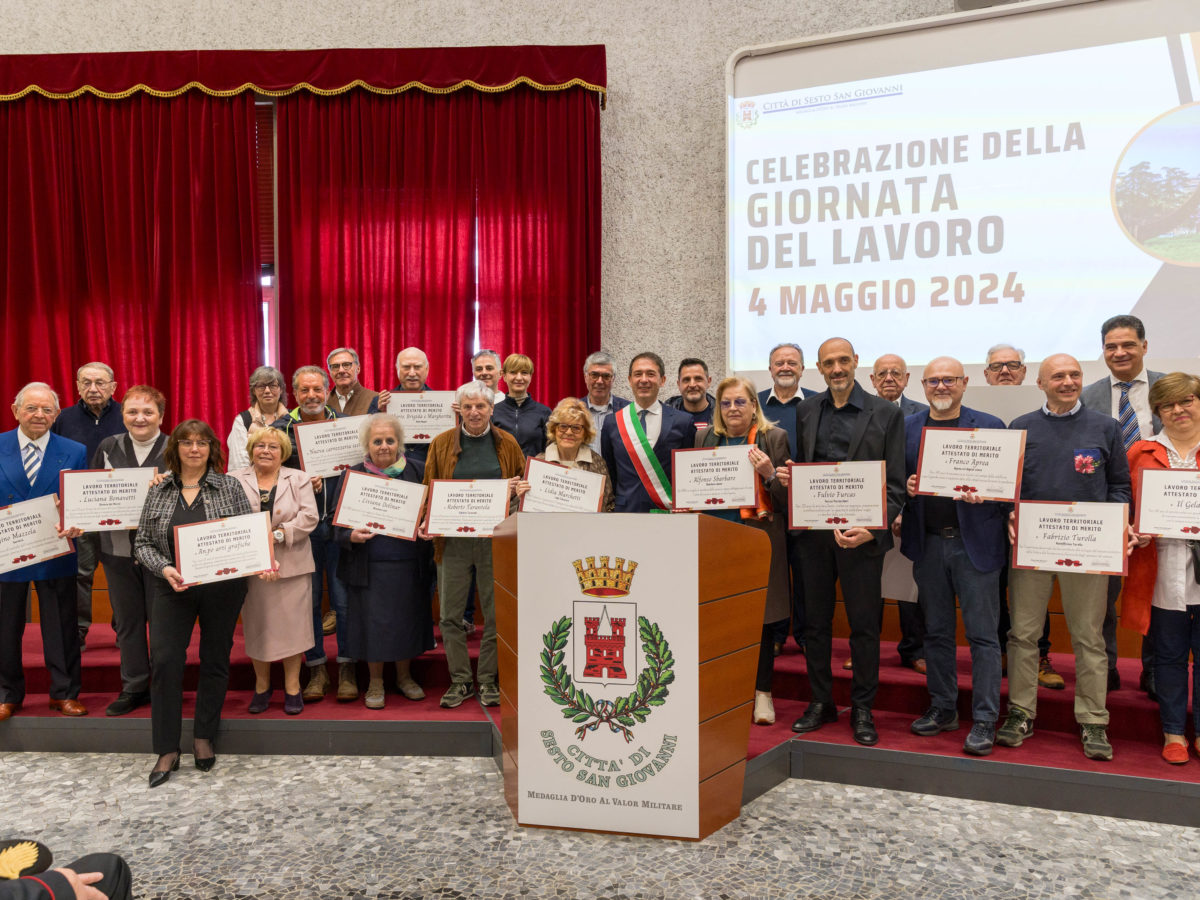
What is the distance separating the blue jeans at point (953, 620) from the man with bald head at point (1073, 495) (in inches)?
4.5

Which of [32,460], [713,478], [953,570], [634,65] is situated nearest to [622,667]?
[713,478]

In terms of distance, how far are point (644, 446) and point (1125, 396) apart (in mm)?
2091

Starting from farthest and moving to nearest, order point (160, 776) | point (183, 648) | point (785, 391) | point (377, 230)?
point (377, 230) < point (785, 391) < point (183, 648) < point (160, 776)

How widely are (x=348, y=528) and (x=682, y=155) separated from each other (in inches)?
142

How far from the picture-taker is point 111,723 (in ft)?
11.8

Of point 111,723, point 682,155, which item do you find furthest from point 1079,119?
point 111,723

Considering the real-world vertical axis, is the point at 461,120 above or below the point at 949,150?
above

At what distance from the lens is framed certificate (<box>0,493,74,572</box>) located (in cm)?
351

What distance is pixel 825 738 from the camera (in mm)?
3246

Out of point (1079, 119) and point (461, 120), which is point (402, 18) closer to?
point (461, 120)

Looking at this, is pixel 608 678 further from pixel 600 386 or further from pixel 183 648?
pixel 600 386

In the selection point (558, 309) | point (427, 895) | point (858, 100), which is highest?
point (858, 100)

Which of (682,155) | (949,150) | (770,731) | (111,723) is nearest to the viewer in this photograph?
(770,731)

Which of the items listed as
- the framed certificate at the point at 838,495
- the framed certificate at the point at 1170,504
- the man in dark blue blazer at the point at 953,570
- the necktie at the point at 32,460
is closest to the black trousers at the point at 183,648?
the necktie at the point at 32,460
